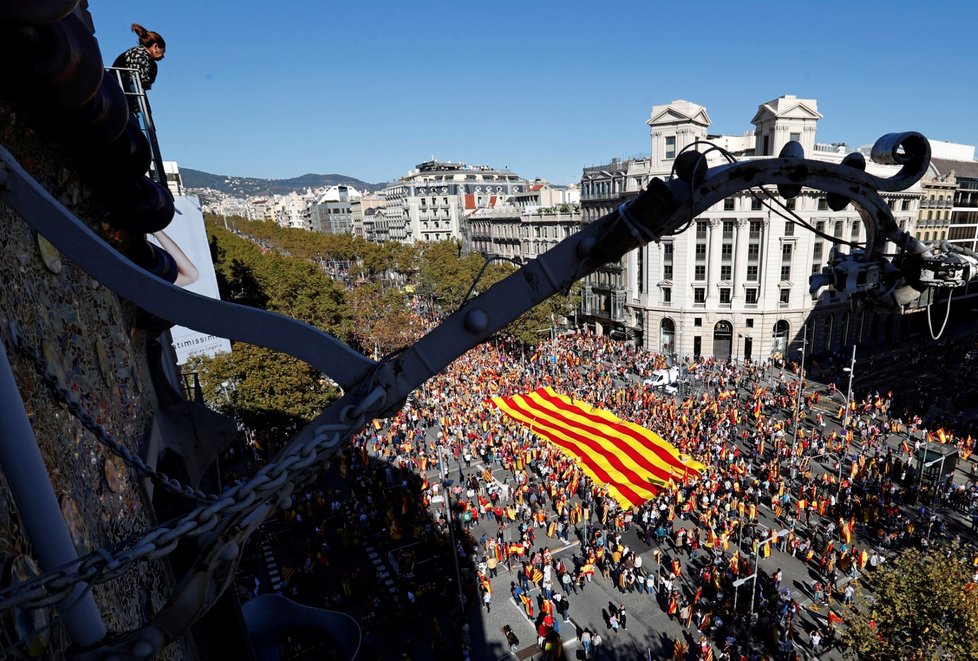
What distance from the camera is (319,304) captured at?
43.1 metres

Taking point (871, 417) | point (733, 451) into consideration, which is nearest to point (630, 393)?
point (733, 451)

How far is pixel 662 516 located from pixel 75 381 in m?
23.2

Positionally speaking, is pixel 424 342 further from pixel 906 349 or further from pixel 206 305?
pixel 906 349

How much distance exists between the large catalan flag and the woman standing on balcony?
18.4 m

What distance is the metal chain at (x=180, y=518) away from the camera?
8.22 feet

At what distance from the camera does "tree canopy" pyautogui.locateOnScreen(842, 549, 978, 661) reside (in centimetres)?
1300

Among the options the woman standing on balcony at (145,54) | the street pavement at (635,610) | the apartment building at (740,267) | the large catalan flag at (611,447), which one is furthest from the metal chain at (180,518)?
the apartment building at (740,267)

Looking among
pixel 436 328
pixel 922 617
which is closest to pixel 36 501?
pixel 436 328

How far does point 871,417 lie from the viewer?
3528 centimetres

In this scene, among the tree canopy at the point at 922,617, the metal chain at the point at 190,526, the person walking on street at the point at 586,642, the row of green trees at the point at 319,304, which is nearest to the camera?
the metal chain at the point at 190,526

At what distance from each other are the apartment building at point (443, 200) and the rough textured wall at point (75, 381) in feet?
336

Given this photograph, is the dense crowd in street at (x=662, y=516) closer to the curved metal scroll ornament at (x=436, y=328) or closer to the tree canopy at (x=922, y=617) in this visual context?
the tree canopy at (x=922, y=617)

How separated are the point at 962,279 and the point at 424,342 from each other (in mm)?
4666

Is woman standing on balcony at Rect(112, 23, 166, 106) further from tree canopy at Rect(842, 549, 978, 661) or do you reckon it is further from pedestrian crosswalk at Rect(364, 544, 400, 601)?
tree canopy at Rect(842, 549, 978, 661)
